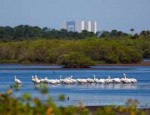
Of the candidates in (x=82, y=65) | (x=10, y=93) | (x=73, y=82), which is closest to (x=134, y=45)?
(x=82, y=65)

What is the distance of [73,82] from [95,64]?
2048 inches

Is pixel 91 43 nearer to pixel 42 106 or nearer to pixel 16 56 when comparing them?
pixel 16 56

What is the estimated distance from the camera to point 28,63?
399 ft

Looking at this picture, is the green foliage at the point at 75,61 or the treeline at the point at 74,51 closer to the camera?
the green foliage at the point at 75,61

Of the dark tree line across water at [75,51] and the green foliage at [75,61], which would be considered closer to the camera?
the green foliage at [75,61]

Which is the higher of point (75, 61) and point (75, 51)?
point (75, 51)

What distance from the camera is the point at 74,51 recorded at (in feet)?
378

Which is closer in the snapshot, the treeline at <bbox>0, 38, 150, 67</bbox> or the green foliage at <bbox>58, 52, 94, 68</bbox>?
the green foliage at <bbox>58, 52, 94, 68</bbox>

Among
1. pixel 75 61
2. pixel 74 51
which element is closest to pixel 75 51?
pixel 74 51

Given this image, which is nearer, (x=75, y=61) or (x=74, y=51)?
(x=75, y=61)

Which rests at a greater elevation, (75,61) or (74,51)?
(74,51)

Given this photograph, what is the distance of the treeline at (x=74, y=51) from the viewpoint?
114m

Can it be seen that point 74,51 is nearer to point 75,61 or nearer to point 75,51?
point 75,51

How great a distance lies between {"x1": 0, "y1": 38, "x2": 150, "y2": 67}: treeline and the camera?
114312 mm
